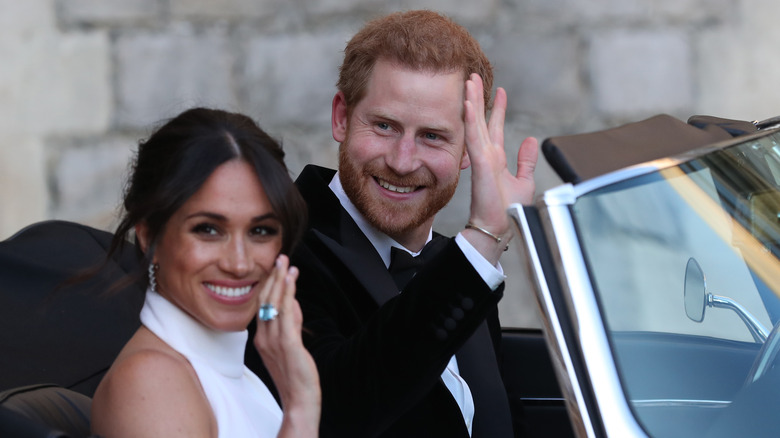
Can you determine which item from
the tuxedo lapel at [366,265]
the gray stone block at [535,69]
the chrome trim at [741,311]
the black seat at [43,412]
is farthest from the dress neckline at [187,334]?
the gray stone block at [535,69]

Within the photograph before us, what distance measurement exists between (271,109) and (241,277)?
2.97 m

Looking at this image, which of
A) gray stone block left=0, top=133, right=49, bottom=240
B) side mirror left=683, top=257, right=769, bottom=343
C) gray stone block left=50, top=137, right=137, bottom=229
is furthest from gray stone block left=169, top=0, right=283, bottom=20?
side mirror left=683, top=257, right=769, bottom=343

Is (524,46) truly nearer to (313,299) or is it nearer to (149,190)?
(313,299)

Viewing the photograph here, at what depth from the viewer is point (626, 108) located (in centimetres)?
479

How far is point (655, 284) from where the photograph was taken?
1.67 m

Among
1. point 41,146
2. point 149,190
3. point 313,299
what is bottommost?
point 41,146

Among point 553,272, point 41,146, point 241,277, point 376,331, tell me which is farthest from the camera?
point 41,146

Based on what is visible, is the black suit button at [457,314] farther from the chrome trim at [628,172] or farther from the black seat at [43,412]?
the black seat at [43,412]

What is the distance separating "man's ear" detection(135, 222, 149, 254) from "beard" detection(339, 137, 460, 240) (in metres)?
0.69

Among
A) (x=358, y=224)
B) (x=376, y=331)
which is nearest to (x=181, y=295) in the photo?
(x=376, y=331)

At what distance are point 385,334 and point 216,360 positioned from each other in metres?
0.31

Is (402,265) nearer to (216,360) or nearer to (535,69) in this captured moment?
(216,360)

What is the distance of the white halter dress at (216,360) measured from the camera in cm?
178

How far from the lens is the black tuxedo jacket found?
6.01ft
